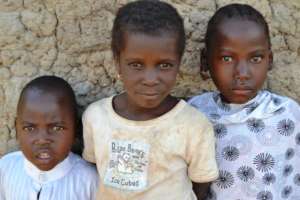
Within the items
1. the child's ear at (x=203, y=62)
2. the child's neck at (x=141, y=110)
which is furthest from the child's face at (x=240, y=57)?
the child's neck at (x=141, y=110)

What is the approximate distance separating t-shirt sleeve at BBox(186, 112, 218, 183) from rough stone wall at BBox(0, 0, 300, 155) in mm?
387

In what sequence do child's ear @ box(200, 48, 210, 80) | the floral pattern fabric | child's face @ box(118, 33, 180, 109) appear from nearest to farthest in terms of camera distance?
child's face @ box(118, 33, 180, 109), the floral pattern fabric, child's ear @ box(200, 48, 210, 80)

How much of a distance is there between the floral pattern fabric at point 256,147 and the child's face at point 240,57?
0.27ft

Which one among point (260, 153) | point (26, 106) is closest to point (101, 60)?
point (26, 106)

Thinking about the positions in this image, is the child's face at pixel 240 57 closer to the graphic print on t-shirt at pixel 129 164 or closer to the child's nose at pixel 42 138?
the graphic print on t-shirt at pixel 129 164

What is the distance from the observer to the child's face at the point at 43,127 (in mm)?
2324

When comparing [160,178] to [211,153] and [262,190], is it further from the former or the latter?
[262,190]

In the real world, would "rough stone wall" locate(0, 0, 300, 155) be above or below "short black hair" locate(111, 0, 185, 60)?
below

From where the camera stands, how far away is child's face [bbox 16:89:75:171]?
91.5 inches

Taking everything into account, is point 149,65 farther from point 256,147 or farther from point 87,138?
point 256,147

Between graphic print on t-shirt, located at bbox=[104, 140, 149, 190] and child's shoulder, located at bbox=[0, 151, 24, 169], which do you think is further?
child's shoulder, located at bbox=[0, 151, 24, 169]

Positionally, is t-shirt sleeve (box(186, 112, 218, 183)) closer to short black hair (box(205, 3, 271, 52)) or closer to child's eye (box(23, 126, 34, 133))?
short black hair (box(205, 3, 271, 52))

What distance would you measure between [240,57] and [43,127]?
80cm

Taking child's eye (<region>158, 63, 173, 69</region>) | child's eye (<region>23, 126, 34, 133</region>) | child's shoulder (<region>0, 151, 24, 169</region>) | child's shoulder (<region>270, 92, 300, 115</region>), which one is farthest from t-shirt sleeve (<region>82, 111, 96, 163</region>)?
child's shoulder (<region>270, 92, 300, 115</region>)
